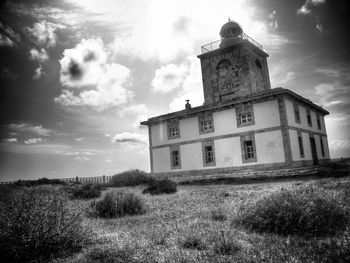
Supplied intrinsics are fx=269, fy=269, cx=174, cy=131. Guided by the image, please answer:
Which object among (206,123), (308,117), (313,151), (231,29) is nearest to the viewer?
(206,123)

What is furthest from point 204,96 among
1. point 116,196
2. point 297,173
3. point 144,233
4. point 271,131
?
point 144,233

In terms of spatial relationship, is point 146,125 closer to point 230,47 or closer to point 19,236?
point 230,47

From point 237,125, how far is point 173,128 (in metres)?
7.02

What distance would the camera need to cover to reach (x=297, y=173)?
56.1ft

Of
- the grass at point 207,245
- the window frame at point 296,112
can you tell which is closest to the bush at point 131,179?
the window frame at point 296,112

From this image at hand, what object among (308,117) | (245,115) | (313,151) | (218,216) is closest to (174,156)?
(245,115)

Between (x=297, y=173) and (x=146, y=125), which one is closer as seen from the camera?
(x=297, y=173)

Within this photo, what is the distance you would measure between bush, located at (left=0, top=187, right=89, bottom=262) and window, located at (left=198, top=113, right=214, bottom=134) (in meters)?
20.5

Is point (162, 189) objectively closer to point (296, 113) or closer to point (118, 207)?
point (118, 207)

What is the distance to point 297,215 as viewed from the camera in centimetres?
515

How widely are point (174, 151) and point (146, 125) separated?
16.2ft

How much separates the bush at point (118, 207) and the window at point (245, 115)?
52.5ft

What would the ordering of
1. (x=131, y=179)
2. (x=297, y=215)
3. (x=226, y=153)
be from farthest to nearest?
(x=226, y=153) < (x=131, y=179) < (x=297, y=215)

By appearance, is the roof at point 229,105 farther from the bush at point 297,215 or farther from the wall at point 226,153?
the bush at point 297,215
